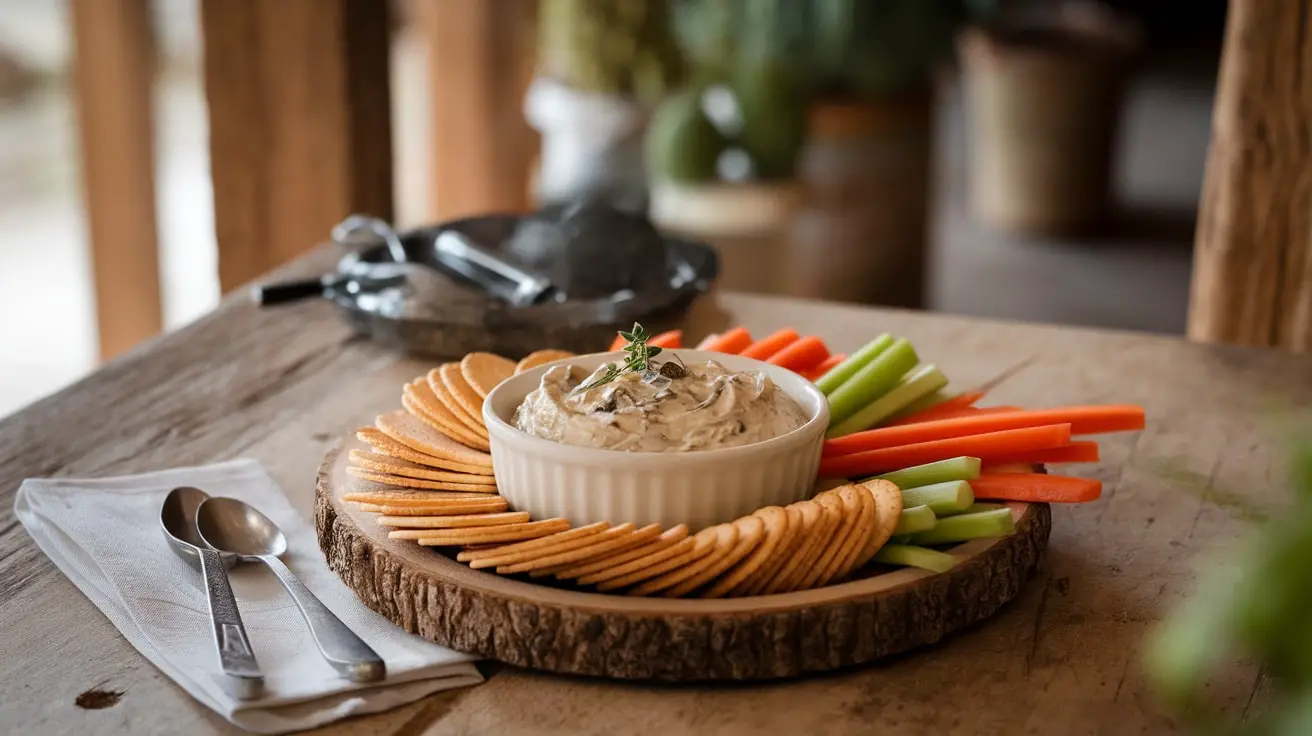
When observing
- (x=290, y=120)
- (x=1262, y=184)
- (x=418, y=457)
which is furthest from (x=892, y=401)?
(x=290, y=120)

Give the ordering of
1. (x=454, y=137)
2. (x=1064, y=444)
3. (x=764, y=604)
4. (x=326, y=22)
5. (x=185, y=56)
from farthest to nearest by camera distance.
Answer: (x=185, y=56), (x=454, y=137), (x=326, y=22), (x=1064, y=444), (x=764, y=604)

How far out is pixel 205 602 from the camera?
1.07 metres

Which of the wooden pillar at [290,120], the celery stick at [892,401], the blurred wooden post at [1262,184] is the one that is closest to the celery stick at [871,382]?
the celery stick at [892,401]

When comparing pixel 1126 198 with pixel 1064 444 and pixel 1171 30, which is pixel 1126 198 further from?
pixel 1064 444

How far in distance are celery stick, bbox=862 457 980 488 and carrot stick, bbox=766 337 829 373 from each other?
0.79 ft

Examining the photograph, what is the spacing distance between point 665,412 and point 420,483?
227 mm

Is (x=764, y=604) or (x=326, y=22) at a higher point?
(x=326, y=22)

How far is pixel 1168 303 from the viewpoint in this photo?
471 cm

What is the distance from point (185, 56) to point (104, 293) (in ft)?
7.29

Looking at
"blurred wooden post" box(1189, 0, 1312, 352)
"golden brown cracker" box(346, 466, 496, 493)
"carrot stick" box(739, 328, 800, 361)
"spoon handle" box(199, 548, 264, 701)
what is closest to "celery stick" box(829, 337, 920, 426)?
"carrot stick" box(739, 328, 800, 361)

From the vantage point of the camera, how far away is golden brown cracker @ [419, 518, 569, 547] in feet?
3.25

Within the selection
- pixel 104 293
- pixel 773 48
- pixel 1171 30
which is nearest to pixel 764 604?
pixel 104 293

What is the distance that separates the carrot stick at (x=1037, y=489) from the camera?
3.59 feet

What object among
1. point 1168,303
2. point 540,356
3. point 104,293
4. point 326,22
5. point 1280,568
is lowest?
point 1168,303
